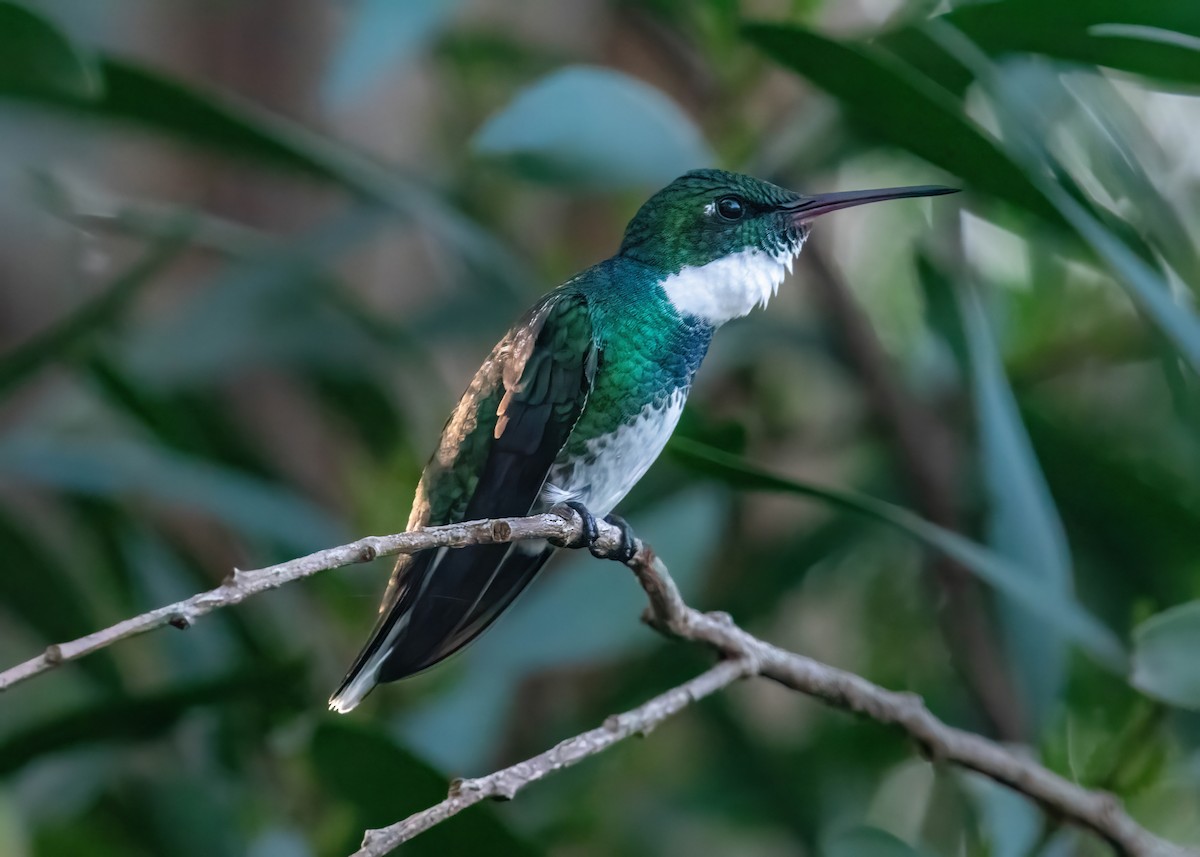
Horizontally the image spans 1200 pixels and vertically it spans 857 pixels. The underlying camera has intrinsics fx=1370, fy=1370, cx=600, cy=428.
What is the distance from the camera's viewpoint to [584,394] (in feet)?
3.96

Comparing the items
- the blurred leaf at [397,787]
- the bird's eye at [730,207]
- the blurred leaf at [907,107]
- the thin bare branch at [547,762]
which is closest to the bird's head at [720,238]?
the bird's eye at [730,207]

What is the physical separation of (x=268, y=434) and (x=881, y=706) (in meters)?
1.97

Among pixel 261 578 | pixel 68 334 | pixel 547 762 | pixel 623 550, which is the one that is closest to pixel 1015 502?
pixel 623 550

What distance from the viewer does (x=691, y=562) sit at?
1.85m

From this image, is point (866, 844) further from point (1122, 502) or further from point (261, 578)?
point (1122, 502)

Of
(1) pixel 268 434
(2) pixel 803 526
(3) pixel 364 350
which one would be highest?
(1) pixel 268 434

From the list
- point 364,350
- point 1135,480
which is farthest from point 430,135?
point 1135,480

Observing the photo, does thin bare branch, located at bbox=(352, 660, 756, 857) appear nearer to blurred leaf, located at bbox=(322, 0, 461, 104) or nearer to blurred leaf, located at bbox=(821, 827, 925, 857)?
blurred leaf, located at bbox=(821, 827, 925, 857)

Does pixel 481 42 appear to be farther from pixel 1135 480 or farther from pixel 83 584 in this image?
pixel 1135 480

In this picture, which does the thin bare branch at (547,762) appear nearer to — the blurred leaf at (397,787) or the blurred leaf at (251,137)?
the blurred leaf at (397,787)

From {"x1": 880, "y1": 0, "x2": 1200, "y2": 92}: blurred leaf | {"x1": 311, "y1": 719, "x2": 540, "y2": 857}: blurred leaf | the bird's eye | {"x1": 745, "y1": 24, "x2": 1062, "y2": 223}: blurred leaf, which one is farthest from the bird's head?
{"x1": 311, "y1": 719, "x2": 540, "y2": 857}: blurred leaf

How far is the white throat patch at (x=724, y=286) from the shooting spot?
4.35 ft

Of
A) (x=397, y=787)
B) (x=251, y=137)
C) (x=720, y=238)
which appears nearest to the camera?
(x=397, y=787)

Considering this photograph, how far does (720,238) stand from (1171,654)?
1.83 feet
